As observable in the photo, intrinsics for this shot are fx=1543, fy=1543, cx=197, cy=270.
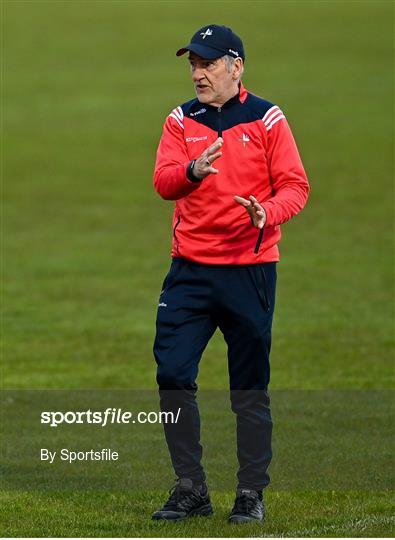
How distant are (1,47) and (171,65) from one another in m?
5.92

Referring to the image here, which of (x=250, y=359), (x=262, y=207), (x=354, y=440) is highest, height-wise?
(x=262, y=207)

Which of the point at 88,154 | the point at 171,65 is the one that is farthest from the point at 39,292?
the point at 171,65

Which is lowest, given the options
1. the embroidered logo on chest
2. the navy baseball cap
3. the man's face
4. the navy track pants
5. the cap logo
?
the navy track pants

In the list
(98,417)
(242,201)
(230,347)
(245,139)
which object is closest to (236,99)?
(245,139)

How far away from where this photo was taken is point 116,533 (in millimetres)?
8031

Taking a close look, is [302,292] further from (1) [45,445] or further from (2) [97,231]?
(1) [45,445]

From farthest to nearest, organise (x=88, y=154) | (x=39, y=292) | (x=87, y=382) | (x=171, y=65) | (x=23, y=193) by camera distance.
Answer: (x=171, y=65), (x=88, y=154), (x=23, y=193), (x=39, y=292), (x=87, y=382)

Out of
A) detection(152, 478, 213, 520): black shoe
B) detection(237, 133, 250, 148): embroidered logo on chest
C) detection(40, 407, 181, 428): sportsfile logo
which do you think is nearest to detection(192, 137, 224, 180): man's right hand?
detection(237, 133, 250, 148): embroidered logo on chest

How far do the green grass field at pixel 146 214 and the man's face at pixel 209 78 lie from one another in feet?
7.59

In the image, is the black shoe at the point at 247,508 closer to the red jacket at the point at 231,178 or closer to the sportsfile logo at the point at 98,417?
the red jacket at the point at 231,178

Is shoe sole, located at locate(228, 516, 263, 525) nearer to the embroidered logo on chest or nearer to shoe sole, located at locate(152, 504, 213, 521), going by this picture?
shoe sole, located at locate(152, 504, 213, 521)

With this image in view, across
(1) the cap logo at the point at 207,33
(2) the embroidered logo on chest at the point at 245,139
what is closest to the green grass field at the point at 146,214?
(2) the embroidered logo on chest at the point at 245,139

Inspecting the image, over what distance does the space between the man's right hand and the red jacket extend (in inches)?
8.4

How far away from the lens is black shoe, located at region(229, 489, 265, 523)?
8.29 metres
